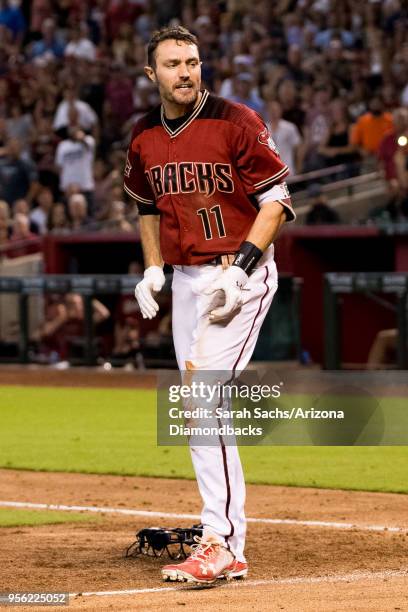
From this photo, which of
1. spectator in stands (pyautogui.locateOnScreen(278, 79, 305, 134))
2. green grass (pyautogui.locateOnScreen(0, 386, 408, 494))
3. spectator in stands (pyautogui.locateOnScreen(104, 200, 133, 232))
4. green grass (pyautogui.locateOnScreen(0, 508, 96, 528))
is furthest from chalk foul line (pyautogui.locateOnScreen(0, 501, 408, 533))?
spectator in stands (pyautogui.locateOnScreen(278, 79, 305, 134))

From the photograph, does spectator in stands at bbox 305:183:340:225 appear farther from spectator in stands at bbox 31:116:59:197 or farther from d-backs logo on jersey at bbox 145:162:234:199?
d-backs logo on jersey at bbox 145:162:234:199

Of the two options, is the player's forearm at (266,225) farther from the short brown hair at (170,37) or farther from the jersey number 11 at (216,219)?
the short brown hair at (170,37)

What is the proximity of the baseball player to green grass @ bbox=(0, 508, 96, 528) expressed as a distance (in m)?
1.93

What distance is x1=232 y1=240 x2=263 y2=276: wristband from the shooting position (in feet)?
18.4

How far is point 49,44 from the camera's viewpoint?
22.8 m

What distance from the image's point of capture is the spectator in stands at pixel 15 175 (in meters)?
20.2

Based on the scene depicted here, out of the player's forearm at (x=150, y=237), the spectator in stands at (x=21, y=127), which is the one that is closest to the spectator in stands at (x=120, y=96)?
the spectator in stands at (x=21, y=127)

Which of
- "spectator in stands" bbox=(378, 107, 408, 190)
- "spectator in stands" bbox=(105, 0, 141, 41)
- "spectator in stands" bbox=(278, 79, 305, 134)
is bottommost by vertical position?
"spectator in stands" bbox=(378, 107, 408, 190)

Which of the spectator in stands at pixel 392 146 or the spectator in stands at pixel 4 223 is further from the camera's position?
the spectator in stands at pixel 4 223

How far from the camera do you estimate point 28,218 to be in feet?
63.8

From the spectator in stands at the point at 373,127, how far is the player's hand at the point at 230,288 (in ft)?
36.9

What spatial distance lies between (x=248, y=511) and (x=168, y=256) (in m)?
2.42

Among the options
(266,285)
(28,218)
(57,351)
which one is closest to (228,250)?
(266,285)

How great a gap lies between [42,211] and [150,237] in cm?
1356
